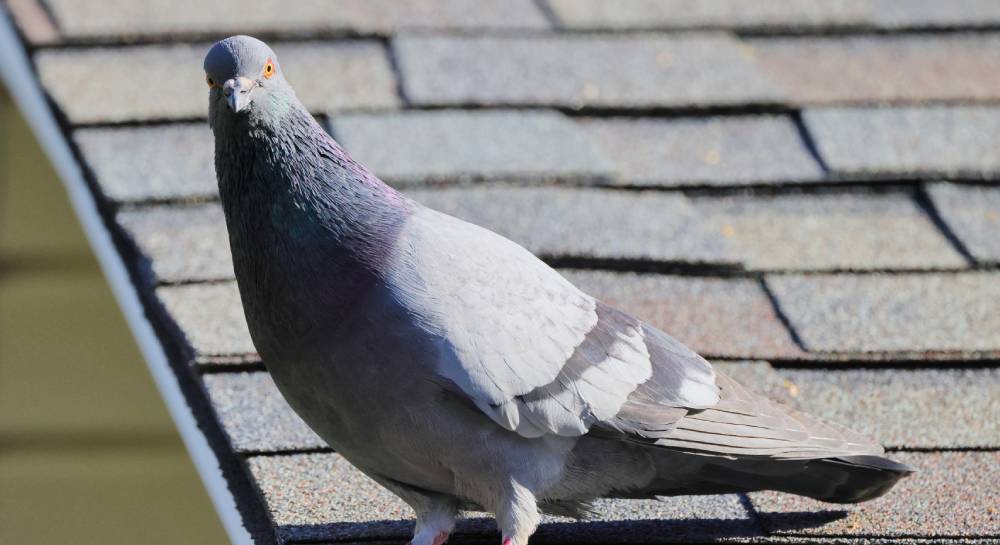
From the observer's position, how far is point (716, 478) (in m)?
3.01

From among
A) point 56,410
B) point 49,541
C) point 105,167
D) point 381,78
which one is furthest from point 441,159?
point 49,541

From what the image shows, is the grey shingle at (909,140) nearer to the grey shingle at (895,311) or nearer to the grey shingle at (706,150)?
the grey shingle at (706,150)

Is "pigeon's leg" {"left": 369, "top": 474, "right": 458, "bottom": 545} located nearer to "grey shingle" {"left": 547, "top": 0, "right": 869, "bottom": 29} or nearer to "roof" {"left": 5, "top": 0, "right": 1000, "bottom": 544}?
"roof" {"left": 5, "top": 0, "right": 1000, "bottom": 544}

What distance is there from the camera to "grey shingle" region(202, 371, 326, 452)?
10.6ft

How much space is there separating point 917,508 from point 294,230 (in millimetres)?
1537

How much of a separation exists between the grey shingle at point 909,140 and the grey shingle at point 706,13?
685 millimetres

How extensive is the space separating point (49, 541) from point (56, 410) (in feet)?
1.94

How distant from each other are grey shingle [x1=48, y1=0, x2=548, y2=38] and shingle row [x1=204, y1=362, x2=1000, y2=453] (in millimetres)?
2069

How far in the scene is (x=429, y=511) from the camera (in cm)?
291

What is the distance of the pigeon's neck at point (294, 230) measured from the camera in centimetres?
265

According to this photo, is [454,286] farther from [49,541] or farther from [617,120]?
[617,120]

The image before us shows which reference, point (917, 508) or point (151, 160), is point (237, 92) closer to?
point (917, 508)

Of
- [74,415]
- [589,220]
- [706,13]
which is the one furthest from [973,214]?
[74,415]

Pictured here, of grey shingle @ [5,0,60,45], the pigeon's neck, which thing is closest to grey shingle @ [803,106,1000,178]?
the pigeon's neck
